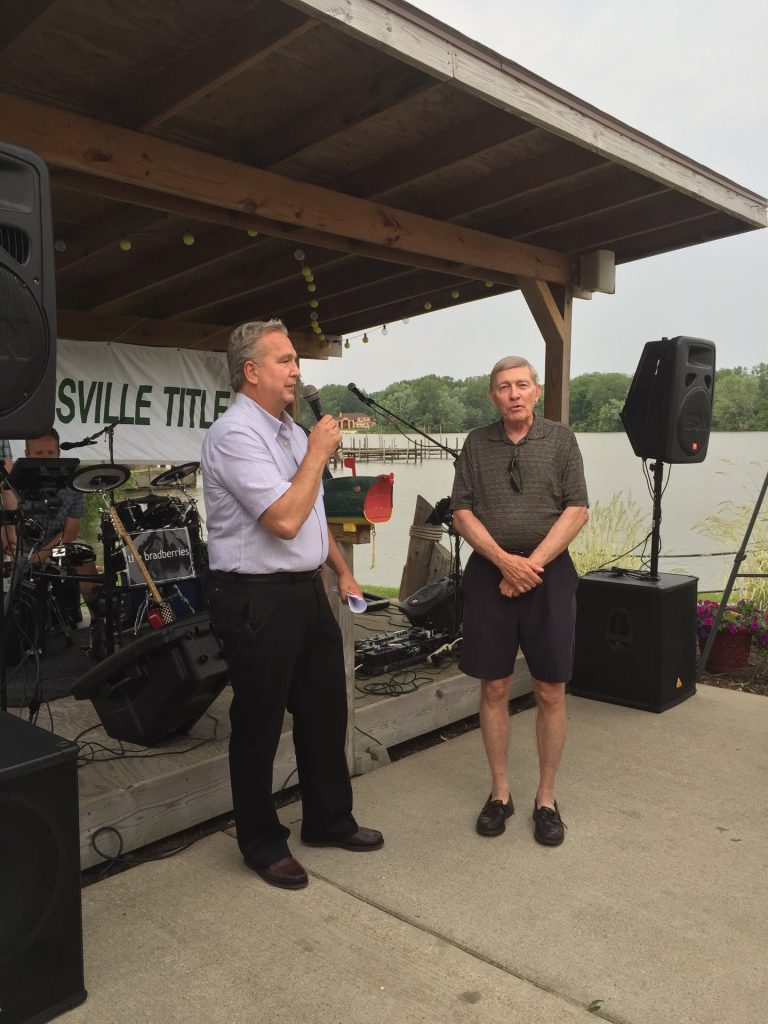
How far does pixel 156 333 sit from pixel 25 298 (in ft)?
14.4

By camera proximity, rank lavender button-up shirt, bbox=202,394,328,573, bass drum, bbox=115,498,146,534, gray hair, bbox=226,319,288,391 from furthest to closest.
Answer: bass drum, bbox=115,498,146,534 < gray hair, bbox=226,319,288,391 < lavender button-up shirt, bbox=202,394,328,573

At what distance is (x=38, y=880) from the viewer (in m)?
1.68

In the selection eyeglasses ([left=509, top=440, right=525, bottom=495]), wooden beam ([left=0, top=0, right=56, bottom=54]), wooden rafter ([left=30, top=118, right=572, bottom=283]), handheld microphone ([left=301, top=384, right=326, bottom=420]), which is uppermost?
wooden beam ([left=0, top=0, right=56, bottom=54])

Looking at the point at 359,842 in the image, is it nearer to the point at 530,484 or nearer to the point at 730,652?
the point at 530,484

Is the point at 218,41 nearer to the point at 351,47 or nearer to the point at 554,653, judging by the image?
the point at 351,47

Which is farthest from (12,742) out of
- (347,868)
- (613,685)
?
(613,685)

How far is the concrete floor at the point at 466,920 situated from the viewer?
1.83 meters

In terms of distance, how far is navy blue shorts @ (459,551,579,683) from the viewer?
2602mm

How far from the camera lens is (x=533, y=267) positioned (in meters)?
4.33

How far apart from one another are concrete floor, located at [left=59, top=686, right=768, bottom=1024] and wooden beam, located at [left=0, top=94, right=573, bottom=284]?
2.30m

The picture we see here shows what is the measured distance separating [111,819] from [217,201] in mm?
2220

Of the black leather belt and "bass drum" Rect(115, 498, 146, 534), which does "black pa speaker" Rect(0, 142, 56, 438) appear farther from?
"bass drum" Rect(115, 498, 146, 534)

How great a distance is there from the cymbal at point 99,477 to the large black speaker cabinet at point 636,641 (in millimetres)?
2572

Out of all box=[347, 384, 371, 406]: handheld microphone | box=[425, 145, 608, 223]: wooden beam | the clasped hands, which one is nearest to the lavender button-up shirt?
the clasped hands
